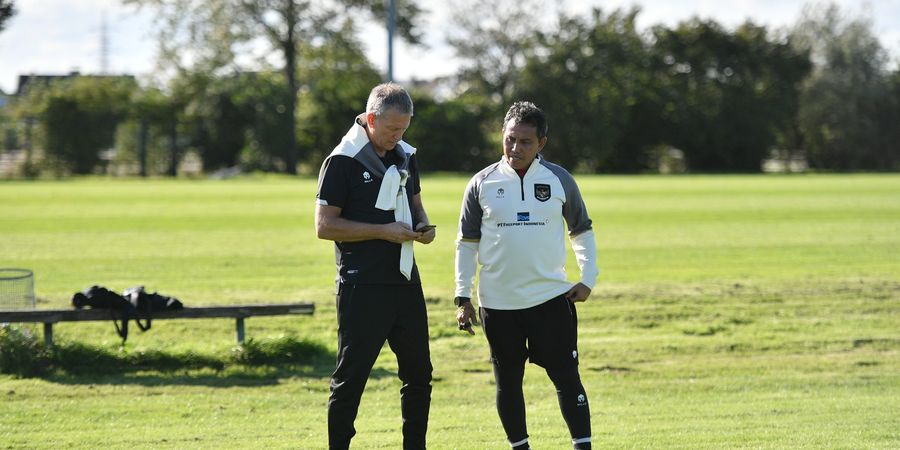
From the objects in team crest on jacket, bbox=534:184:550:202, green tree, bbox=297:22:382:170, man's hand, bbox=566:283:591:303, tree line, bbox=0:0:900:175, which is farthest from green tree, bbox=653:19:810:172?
team crest on jacket, bbox=534:184:550:202

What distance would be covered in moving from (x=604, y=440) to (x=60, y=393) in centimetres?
414

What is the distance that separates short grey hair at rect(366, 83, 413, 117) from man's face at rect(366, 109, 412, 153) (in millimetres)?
20

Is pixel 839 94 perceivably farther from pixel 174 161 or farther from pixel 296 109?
pixel 174 161

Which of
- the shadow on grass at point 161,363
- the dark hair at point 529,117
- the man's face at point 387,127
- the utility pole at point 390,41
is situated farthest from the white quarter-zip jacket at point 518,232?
the utility pole at point 390,41

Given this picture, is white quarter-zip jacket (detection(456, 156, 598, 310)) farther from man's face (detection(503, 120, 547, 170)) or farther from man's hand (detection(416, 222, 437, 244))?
man's hand (detection(416, 222, 437, 244))

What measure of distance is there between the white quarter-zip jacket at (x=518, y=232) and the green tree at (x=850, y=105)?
63.8m

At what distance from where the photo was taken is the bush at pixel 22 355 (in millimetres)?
8344

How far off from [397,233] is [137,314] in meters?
4.22

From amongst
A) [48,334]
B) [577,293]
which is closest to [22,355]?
[48,334]

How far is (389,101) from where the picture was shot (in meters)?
5.04

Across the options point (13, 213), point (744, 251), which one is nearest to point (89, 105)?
point (13, 213)


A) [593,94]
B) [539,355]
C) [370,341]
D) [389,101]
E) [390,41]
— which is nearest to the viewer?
[389,101]

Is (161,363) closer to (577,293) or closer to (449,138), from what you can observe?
(577,293)

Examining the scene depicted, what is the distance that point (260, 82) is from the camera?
185 ft
